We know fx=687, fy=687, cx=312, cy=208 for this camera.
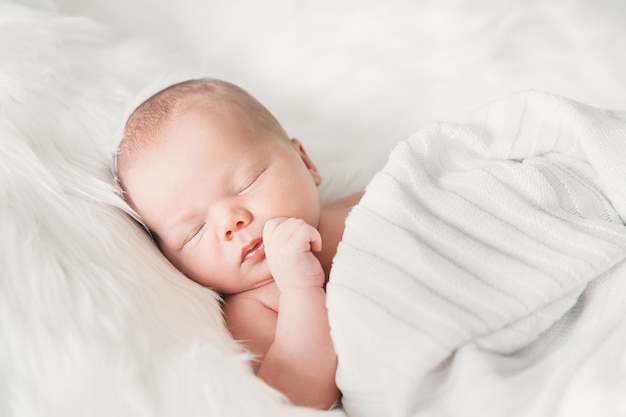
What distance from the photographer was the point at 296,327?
37.9 inches

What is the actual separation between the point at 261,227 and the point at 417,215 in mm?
249

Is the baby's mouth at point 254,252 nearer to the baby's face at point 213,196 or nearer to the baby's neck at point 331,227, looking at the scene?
the baby's face at point 213,196

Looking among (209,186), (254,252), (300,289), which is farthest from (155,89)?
(300,289)

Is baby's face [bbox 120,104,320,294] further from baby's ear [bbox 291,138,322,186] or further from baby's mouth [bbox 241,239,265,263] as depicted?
baby's ear [bbox 291,138,322,186]

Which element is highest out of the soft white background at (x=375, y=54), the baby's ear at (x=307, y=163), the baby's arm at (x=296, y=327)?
the soft white background at (x=375, y=54)

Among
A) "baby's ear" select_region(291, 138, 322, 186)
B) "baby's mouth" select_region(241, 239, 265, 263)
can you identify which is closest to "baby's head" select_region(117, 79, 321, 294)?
"baby's mouth" select_region(241, 239, 265, 263)

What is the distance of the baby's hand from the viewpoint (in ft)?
3.25

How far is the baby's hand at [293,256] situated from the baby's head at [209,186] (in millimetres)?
60

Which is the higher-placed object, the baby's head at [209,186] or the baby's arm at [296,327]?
the baby's head at [209,186]

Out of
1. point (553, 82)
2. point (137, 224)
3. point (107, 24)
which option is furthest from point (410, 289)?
point (107, 24)

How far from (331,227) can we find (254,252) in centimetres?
17

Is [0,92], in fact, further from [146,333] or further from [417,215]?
[417,215]

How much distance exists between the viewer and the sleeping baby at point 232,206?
39.7 inches

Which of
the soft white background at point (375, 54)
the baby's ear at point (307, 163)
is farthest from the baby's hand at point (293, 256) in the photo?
the soft white background at point (375, 54)
